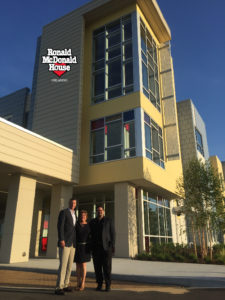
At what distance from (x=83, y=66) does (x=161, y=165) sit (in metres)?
9.07

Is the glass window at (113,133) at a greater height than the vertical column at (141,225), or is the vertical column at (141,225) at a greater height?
the glass window at (113,133)

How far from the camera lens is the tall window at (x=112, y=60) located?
55.6 ft

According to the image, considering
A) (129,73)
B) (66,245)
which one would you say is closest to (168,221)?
(129,73)

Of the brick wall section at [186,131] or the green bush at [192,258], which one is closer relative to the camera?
the green bush at [192,258]

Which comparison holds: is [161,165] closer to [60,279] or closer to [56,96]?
[56,96]

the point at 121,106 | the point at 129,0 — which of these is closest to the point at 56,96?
the point at 121,106

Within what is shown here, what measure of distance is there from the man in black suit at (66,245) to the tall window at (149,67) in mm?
12898

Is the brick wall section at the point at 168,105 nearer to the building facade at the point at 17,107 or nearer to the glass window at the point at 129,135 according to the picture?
the glass window at the point at 129,135

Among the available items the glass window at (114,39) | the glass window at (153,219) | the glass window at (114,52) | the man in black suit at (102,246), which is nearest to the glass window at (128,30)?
the glass window at (114,39)

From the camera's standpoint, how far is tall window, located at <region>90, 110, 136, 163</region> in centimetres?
1506

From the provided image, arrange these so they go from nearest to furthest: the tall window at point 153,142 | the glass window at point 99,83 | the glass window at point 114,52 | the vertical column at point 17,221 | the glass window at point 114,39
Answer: the vertical column at point 17,221 → the tall window at point 153,142 → the glass window at point 99,83 → the glass window at point 114,52 → the glass window at point 114,39

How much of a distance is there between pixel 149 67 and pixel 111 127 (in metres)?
6.36

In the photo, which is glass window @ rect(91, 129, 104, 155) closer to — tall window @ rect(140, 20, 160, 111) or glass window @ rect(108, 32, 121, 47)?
tall window @ rect(140, 20, 160, 111)

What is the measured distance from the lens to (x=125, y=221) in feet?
44.9
